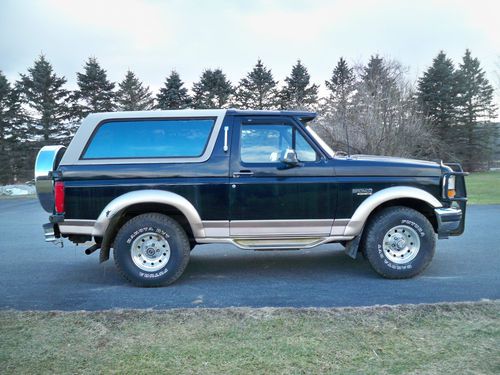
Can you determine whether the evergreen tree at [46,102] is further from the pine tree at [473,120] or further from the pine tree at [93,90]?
the pine tree at [473,120]

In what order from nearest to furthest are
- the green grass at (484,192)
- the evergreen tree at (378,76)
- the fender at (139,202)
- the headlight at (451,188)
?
the fender at (139,202) < the headlight at (451,188) < the green grass at (484,192) < the evergreen tree at (378,76)

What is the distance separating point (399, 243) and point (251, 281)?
6.31ft

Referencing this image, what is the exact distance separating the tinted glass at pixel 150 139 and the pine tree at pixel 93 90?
38.0 meters

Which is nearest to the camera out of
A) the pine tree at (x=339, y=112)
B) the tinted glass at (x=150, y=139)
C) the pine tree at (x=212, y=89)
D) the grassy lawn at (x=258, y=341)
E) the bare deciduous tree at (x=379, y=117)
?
the grassy lawn at (x=258, y=341)

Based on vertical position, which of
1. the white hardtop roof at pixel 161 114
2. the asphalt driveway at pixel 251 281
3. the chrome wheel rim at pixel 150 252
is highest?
the white hardtop roof at pixel 161 114

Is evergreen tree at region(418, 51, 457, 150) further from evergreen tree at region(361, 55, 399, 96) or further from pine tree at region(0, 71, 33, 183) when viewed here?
pine tree at region(0, 71, 33, 183)

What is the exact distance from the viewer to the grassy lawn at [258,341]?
10.1ft

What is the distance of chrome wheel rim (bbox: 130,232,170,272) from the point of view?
17.5ft

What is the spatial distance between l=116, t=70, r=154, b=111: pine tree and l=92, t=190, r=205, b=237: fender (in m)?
38.9

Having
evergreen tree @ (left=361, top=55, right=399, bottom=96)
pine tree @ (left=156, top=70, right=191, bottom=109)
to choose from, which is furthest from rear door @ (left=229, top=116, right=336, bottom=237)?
pine tree @ (left=156, top=70, right=191, bottom=109)

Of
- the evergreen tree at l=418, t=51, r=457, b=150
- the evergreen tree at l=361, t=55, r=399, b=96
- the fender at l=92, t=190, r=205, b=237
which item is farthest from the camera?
the evergreen tree at l=418, t=51, r=457, b=150

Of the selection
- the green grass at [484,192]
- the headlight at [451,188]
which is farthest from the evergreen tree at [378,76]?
the headlight at [451,188]

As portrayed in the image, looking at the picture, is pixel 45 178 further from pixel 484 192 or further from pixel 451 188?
pixel 484 192

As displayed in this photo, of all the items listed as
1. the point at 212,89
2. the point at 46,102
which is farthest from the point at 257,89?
the point at 46,102
